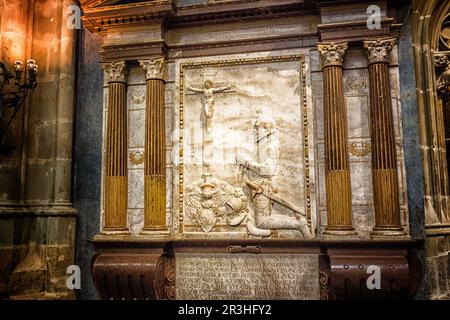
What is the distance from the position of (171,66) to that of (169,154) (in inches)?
51.1

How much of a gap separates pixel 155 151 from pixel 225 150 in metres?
0.97

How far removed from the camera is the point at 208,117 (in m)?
5.99

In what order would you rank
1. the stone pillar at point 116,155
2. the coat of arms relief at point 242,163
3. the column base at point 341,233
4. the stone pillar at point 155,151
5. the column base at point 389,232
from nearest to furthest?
1. the column base at point 389,232
2. the column base at point 341,233
3. the coat of arms relief at point 242,163
4. the stone pillar at point 155,151
5. the stone pillar at point 116,155

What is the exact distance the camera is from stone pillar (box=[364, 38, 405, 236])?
5.23 metres

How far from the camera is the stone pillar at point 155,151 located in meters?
5.84

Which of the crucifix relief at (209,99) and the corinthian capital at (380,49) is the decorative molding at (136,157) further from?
the corinthian capital at (380,49)

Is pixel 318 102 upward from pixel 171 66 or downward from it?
downward

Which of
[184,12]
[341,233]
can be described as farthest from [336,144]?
[184,12]

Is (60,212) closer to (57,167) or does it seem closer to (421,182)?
(57,167)

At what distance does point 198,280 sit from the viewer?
574 cm

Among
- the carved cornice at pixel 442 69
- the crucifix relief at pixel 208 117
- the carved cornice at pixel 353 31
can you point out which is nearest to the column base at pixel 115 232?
the crucifix relief at pixel 208 117

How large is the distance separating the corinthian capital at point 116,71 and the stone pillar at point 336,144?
2787mm
